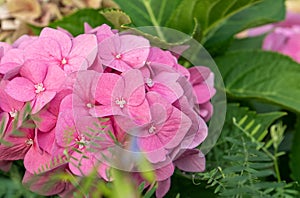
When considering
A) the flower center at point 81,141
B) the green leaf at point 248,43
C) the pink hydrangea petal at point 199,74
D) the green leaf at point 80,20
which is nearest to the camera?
the flower center at point 81,141

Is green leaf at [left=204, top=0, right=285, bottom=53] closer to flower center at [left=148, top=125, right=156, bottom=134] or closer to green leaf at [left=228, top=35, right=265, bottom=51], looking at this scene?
green leaf at [left=228, top=35, right=265, bottom=51]

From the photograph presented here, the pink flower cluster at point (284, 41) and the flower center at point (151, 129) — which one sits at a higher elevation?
the flower center at point (151, 129)

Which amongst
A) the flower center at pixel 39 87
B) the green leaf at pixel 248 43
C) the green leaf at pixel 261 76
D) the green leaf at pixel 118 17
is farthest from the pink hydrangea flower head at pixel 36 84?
the green leaf at pixel 248 43

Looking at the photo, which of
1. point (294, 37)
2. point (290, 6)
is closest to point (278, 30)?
point (294, 37)

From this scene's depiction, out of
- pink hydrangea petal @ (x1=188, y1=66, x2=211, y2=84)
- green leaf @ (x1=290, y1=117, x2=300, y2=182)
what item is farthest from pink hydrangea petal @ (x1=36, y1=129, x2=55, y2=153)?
green leaf @ (x1=290, y1=117, x2=300, y2=182)

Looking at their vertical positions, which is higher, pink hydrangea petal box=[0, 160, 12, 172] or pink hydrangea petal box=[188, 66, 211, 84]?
pink hydrangea petal box=[188, 66, 211, 84]

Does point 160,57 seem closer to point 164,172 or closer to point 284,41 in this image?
point 164,172

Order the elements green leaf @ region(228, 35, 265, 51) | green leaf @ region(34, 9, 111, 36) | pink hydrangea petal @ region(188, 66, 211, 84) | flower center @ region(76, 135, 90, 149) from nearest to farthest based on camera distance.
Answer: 1. flower center @ region(76, 135, 90, 149)
2. pink hydrangea petal @ region(188, 66, 211, 84)
3. green leaf @ region(34, 9, 111, 36)
4. green leaf @ region(228, 35, 265, 51)

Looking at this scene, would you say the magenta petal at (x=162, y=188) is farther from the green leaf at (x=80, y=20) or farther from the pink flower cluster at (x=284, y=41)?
the pink flower cluster at (x=284, y=41)
